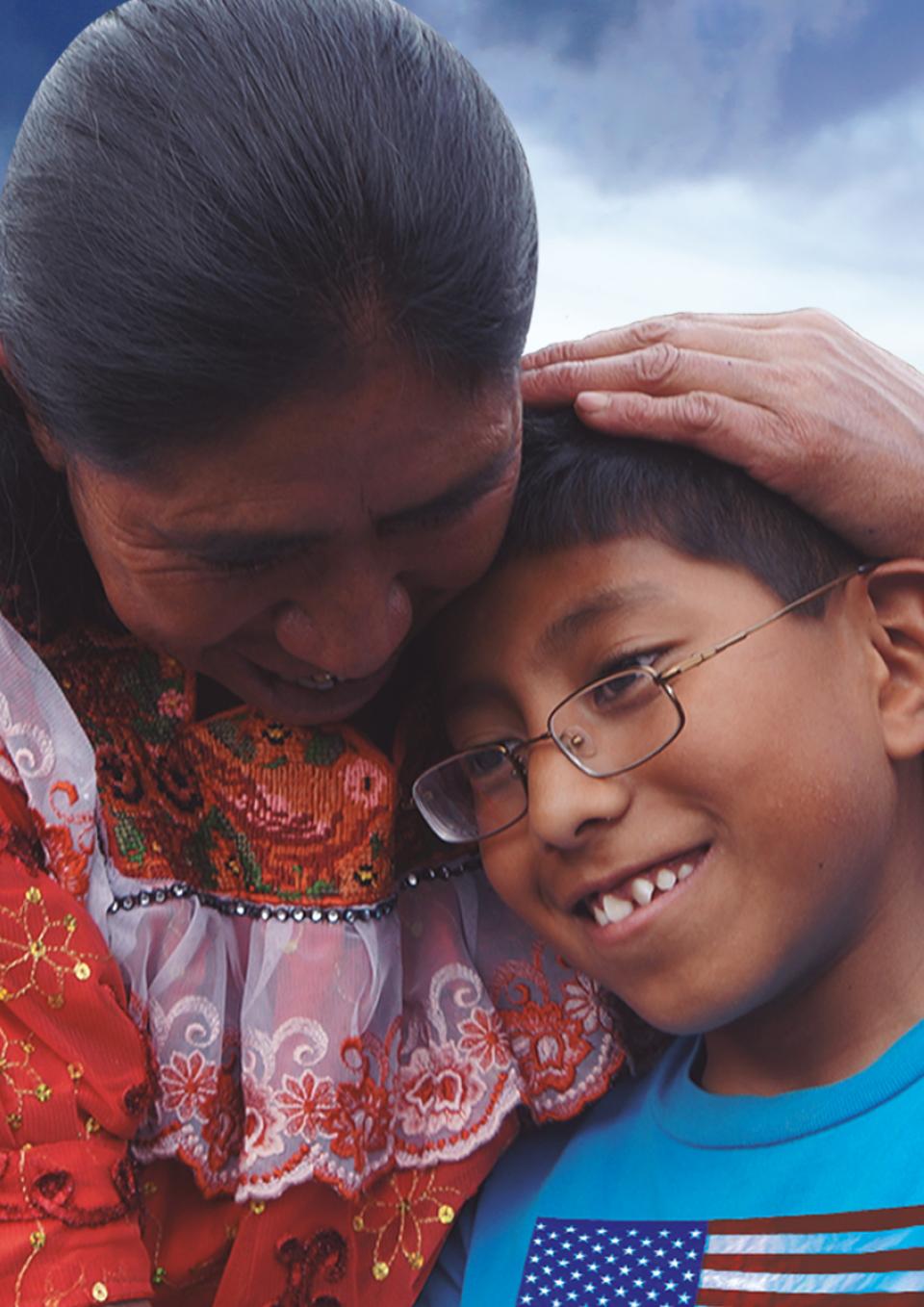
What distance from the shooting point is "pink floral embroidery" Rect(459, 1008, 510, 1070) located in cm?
152

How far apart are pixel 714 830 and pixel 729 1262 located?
384 mm

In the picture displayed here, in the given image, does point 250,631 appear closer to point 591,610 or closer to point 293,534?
point 293,534

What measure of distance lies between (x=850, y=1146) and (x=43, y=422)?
96 cm

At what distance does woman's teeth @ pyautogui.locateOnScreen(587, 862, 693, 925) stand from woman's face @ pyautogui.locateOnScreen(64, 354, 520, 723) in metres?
0.31

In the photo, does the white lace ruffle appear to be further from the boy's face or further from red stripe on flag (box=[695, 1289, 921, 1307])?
red stripe on flag (box=[695, 1289, 921, 1307])

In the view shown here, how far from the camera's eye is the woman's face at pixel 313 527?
44.4 inches

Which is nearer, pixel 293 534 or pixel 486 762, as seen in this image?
pixel 293 534

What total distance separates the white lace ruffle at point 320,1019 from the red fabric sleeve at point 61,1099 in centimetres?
7

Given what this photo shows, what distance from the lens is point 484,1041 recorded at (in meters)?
1.53

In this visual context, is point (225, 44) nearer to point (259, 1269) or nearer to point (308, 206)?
point (308, 206)

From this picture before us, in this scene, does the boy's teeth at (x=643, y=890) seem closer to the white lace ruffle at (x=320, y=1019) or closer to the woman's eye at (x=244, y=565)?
the white lace ruffle at (x=320, y=1019)

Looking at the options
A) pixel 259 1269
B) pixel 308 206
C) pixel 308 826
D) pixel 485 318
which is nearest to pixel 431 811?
pixel 308 826

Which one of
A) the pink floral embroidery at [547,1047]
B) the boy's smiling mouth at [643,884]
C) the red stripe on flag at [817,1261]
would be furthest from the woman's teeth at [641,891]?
the red stripe on flag at [817,1261]

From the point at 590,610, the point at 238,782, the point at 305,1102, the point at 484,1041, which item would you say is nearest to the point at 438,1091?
the point at 484,1041
